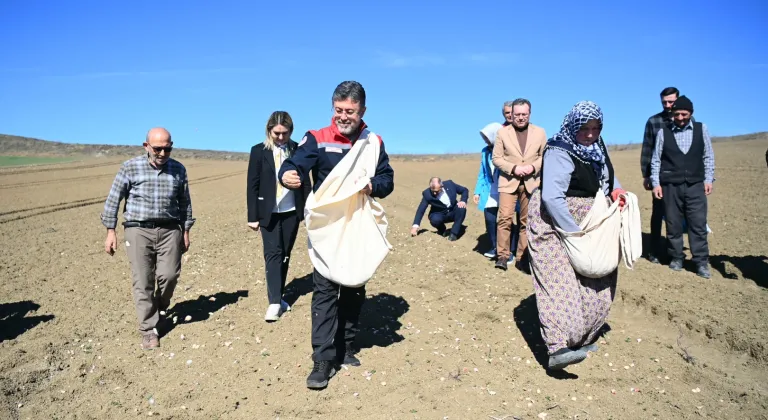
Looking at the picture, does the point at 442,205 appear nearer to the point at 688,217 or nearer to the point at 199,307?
the point at 688,217

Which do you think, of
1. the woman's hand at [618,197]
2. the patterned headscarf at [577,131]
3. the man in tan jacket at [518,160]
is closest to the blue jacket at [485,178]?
the man in tan jacket at [518,160]

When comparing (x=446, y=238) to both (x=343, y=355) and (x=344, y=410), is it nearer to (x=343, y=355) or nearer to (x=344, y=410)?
(x=343, y=355)

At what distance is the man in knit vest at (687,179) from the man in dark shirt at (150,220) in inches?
232

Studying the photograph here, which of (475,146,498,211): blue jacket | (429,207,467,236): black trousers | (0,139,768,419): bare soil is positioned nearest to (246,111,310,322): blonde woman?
(0,139,768,419): bare soil

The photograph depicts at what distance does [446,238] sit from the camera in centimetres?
988

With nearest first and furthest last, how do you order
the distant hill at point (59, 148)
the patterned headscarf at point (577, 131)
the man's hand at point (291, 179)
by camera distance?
the man's hand at point (291, 179) → the patterned headscarf at point (577, 131) → the distant hill at point (59, 148)

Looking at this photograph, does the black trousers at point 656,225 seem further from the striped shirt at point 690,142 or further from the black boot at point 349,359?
the black boot at point 349,359

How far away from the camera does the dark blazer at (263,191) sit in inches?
222

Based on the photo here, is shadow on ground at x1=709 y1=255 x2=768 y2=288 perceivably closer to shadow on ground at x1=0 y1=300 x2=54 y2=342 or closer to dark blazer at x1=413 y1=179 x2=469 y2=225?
dark blazer at x1=413 y1=179 x2=469 y2=225

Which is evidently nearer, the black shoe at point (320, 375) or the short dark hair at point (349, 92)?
the short dark hair at point (349, 92)

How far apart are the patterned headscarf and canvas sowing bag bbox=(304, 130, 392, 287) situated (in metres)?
1.55

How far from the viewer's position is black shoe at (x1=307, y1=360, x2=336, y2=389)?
4.22m

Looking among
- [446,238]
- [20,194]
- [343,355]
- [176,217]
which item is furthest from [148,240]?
[20,194]

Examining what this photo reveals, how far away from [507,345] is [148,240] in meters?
3.35
